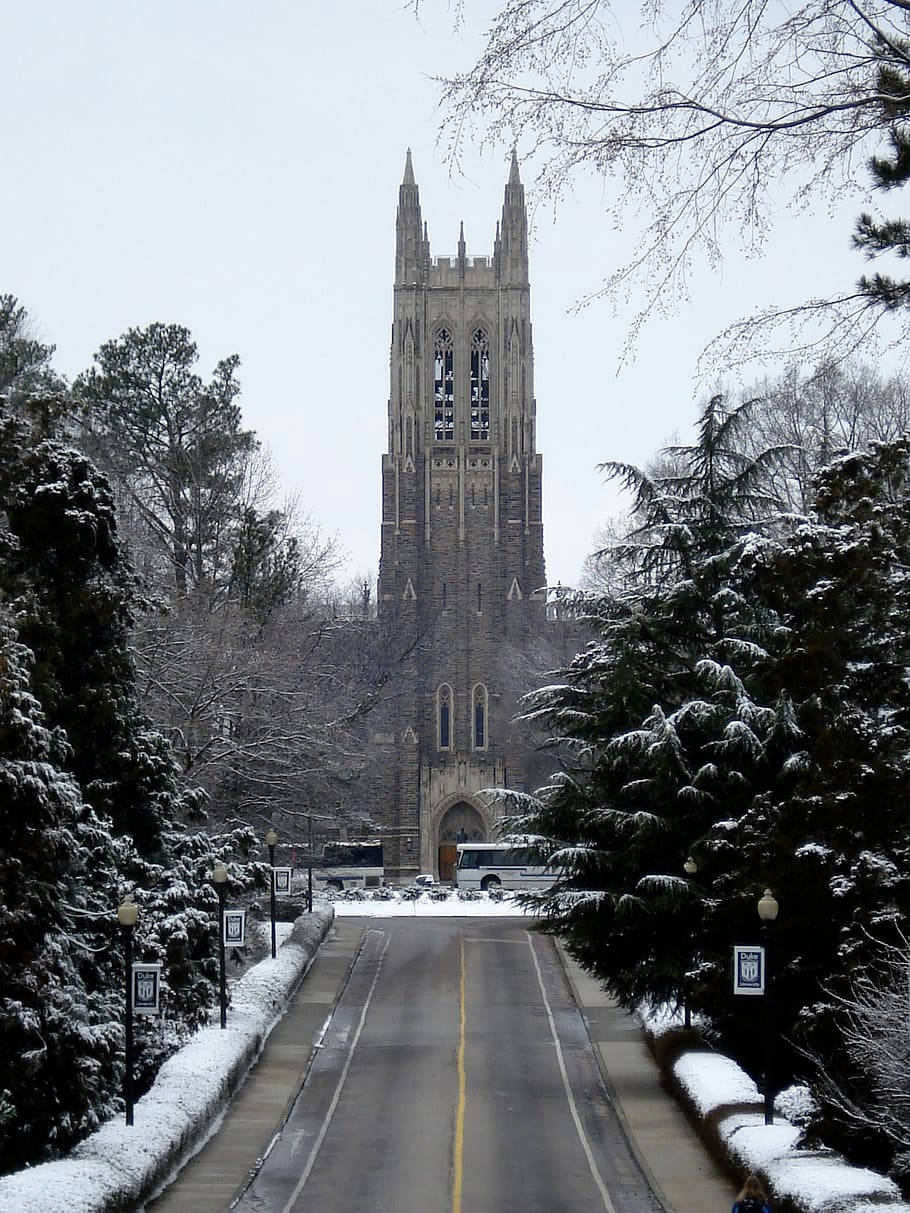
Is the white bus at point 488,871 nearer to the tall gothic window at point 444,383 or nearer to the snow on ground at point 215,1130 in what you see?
the tall gothic window at point 444,383

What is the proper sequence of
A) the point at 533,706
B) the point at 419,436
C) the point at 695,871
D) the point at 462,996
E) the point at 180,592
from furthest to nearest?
the point at 419,436 < the point at 180,592 < the point at 462,996 < the point at 533,706 < the point at 695,871

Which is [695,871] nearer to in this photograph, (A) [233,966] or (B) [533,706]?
(B) [533,706]

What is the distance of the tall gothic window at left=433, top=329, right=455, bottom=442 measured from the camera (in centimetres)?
8275

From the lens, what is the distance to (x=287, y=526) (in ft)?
155

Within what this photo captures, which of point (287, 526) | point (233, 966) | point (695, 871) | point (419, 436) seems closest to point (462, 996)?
point (233, 966)

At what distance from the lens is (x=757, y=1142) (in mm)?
18844

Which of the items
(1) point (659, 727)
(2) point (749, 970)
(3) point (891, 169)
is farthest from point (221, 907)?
(3) point (891, 169)

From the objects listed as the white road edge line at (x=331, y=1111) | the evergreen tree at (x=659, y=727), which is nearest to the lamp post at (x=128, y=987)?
the white road edge line at (x=331, y=1111)

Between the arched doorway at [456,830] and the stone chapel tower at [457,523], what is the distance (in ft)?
0.21

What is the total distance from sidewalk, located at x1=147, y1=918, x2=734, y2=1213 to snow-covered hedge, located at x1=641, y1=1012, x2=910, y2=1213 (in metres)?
0.38

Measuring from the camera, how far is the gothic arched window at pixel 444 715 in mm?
79438

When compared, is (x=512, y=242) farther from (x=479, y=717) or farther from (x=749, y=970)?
(x=749, y=970)

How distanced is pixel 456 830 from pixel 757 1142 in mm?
58908

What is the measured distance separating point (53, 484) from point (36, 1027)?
25.7 feet
